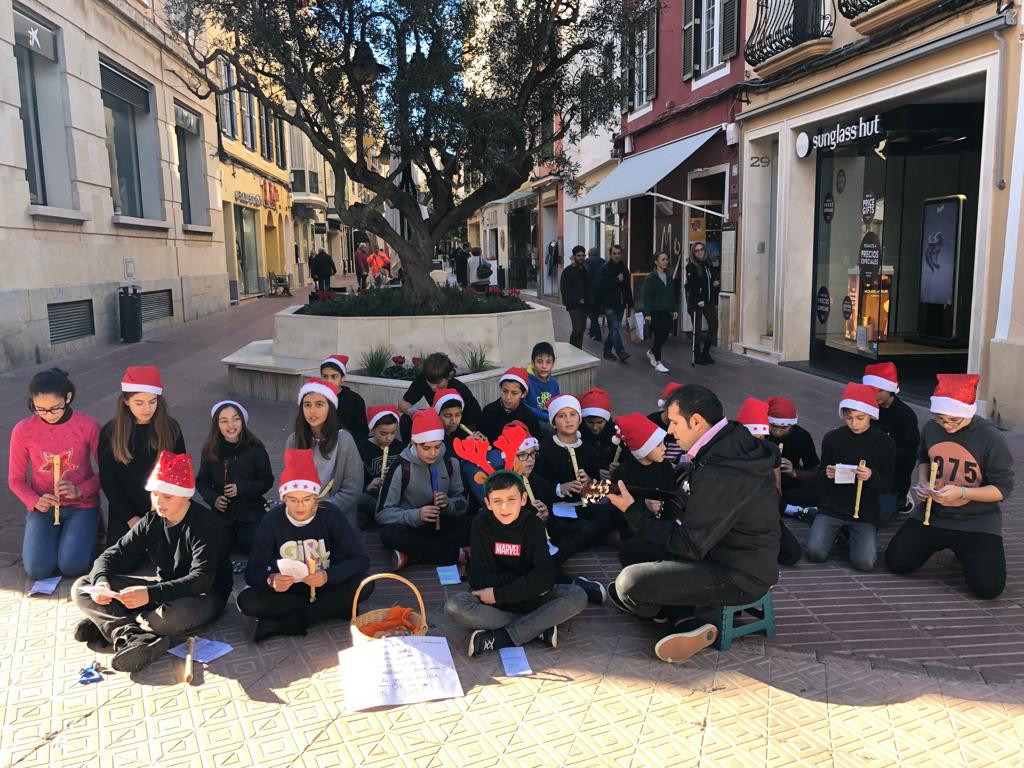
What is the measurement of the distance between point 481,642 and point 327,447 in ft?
6.45

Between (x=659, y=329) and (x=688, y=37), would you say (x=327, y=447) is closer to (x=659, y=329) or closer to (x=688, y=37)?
(x=659, y=329)

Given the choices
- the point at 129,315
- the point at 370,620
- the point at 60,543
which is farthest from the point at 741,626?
the point at 129,315

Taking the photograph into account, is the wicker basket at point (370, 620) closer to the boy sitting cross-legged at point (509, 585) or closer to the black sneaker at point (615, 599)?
the boy sitting cross-legged at point (509, 585)

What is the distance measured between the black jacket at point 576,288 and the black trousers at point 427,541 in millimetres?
9113

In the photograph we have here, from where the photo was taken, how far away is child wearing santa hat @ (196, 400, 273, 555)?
5379mm

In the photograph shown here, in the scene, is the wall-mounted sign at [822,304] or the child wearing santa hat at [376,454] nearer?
the child wearing santa hat at [376,454]

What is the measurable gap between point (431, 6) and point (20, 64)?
25.0 ft

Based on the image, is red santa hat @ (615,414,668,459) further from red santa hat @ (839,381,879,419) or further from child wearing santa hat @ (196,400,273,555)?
child wearing santa hat @ (196,400,273,555)

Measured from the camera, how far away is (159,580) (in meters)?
4.25

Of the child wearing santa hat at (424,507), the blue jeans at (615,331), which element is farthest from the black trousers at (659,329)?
the child wearing santa hat at (424,507)

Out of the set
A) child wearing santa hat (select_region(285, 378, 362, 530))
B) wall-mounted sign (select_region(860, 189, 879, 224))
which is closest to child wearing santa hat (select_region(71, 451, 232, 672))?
child wearing santa hat (select_region(285, 378, 362, 530))

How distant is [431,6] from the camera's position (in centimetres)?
995

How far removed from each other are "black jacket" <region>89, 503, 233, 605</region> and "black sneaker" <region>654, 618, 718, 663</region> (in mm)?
2300

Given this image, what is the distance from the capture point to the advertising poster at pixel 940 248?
1265 cm
